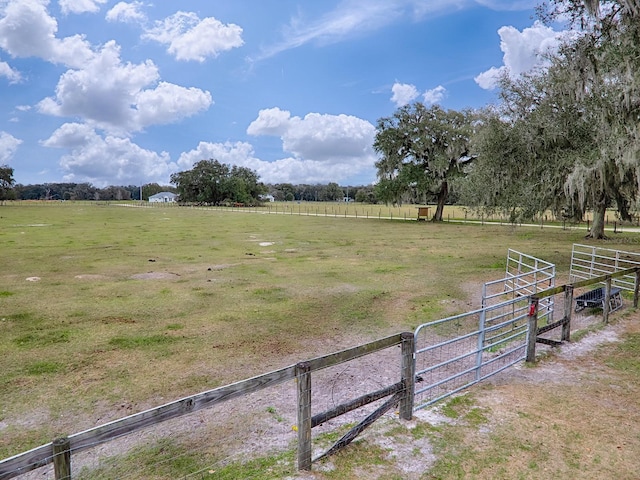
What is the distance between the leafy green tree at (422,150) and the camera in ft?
122

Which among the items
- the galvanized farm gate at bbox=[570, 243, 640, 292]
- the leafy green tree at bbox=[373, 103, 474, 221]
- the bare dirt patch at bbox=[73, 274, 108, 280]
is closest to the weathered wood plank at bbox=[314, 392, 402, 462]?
the galvanized farm gate at bbox=[570, 243, 640, 292]

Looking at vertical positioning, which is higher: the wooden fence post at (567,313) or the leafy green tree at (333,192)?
the leafy green tree at (333,192)

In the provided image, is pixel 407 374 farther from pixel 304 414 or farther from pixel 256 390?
pixel 256 390

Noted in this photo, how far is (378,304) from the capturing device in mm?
10789

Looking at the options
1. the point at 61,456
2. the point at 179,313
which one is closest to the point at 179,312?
the point at 179,313

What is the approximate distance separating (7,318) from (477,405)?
9771 millimetres

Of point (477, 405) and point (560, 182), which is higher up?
point (560, 182)

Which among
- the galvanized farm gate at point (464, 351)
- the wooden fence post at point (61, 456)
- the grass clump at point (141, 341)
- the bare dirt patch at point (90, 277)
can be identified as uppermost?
the wooden fence post at point (61, 456)

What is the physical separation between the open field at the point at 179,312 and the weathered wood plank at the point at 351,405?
8.75 feet

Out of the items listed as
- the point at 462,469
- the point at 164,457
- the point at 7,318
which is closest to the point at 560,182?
the point at 462,469

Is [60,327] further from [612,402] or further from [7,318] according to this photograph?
[612,402]

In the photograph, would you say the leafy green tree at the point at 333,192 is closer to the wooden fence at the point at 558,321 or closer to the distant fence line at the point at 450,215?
the distant fence line at the point at 450,215

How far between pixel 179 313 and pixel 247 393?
7.02 metres

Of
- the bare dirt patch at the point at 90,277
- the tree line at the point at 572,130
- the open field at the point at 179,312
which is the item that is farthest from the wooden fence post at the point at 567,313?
the bare dirt patch at the point at 90,277
